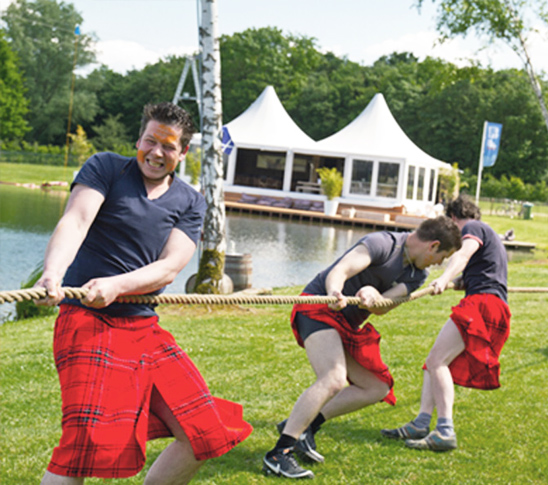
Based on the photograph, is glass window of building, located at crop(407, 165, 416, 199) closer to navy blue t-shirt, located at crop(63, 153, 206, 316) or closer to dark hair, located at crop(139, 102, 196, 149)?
dark hair, located at crop(139, 102, 196, 149)

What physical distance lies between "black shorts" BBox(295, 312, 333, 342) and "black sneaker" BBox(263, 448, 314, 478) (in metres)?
0.73

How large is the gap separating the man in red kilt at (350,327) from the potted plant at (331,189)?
30214 millimetres

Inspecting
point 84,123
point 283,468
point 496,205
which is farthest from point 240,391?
point 84,123

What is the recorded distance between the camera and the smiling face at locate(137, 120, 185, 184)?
3.18m

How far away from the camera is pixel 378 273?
4.63m

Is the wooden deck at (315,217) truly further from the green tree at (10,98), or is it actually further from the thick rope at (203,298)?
the green tree at (10,98)

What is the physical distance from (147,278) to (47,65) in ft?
247

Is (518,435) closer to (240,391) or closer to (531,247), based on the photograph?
(240,391)

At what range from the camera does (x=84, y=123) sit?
73500mm

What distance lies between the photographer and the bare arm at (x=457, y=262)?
199 inches

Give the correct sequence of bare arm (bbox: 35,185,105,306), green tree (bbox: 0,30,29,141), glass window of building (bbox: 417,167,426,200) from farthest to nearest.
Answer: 1. green tree (bbox: 0,30,29,141)
2. glass window of building (bbox: 417,167,426,200)
3. bare arm (bbox: 35,185,105,306)

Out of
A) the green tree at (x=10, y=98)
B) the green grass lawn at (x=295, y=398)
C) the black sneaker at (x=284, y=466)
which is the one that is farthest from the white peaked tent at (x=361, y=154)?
the black sneaker at (x=284, y=466)

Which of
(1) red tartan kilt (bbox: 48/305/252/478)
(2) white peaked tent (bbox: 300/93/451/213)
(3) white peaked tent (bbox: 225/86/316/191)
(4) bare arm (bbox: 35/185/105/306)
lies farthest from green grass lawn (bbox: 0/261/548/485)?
(3) white peaked tent (bbox: 225/86/316/191)

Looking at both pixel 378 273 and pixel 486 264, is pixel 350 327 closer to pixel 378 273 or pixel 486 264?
pixel 378 273
